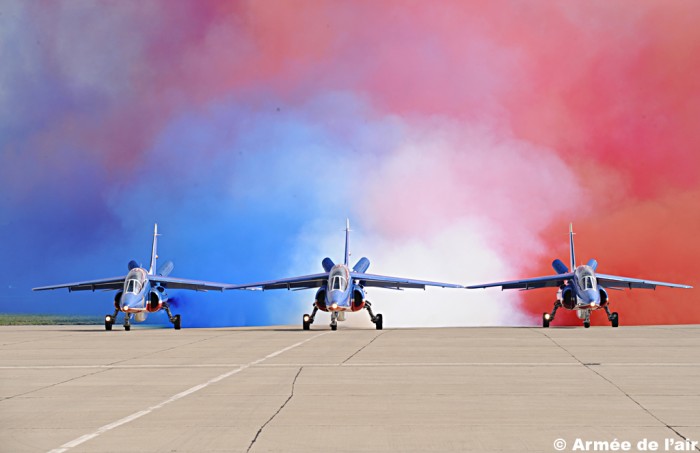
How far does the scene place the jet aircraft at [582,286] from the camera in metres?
45.7

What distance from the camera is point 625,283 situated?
52062mm

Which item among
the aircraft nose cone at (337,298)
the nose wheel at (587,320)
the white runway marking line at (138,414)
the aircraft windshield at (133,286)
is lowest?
the white runway marking line at (138,414)

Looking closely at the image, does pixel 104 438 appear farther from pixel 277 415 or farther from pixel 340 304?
pixel 340 304

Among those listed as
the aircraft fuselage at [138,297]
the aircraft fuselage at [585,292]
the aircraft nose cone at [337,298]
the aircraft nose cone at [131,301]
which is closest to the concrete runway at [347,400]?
the aircraft nose cone at [337,298]

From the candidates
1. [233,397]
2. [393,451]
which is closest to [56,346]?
[233,397]

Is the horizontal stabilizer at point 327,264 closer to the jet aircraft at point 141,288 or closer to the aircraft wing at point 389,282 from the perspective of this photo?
the aircraft wing at point 389,282

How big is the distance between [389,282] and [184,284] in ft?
38.9

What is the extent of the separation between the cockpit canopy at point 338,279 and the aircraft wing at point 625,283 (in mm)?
15995

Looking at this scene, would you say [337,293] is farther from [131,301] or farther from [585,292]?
[585,292]

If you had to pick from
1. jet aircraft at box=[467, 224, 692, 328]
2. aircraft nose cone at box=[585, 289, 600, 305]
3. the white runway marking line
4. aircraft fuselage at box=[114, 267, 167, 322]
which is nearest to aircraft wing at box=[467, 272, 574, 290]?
jet aircraft at box=[467, 224, 692, 328]

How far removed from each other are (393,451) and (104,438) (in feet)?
10.8

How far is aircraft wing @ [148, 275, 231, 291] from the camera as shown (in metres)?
48.2

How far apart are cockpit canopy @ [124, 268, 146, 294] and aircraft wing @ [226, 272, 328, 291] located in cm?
601

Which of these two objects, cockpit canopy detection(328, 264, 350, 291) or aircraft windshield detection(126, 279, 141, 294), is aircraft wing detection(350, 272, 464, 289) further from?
aircraft windshield detection(126, 279, 141, 294)
